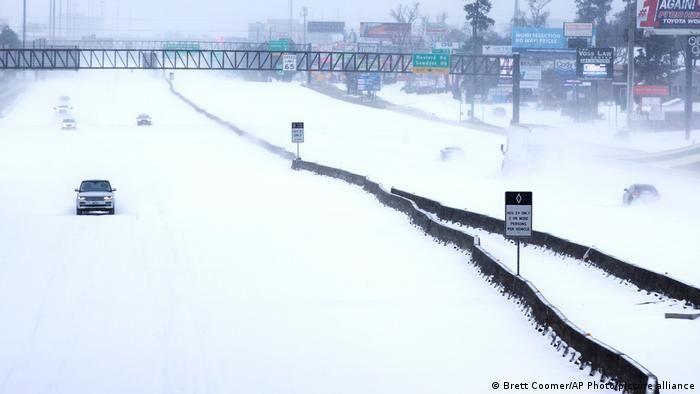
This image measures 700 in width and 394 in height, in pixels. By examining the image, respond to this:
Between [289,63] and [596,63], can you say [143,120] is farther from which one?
[596,63]

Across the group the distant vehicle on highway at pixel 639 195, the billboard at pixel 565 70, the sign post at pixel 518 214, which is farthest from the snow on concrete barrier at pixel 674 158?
the sign post at pixel 518 214

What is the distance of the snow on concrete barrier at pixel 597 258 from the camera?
76.7 feet

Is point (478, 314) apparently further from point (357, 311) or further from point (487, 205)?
point (487, 205)

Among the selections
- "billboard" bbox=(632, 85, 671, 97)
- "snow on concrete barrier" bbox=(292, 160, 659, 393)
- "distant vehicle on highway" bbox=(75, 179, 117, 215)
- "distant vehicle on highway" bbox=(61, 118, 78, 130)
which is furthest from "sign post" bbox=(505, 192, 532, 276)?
"billboard" bbox=(632, 85, 671, 97)

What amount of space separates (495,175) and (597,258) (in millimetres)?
40660

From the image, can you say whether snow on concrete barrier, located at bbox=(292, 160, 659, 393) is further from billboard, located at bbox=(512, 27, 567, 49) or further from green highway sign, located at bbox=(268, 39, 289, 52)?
green highway sign, located at bbox=(268, 39, 289, 52)

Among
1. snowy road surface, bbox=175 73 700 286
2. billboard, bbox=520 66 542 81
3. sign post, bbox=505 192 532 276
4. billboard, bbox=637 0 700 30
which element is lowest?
snowy road surface, bbox=175 73 700 286

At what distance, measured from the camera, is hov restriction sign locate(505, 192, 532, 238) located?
24281mm

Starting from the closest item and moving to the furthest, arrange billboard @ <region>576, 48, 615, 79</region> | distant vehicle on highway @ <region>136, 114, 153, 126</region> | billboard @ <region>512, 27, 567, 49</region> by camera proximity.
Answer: distant vehicle on highway @ <region>136, 114, 153, 126</region> < billboard @ <region>576, 48, 615, 79</region> < billboard @ <region>512, 27, 567, 49</region>

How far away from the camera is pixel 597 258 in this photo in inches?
1140

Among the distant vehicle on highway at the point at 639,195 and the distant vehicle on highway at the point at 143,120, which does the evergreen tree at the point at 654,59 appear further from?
the distant vehicle on highway at the point at 639,195

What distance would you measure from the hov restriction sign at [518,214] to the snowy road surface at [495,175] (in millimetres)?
5292

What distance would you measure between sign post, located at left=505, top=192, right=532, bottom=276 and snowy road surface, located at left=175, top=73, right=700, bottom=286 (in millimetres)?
5292

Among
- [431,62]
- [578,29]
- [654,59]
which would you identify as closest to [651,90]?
[431,62]
